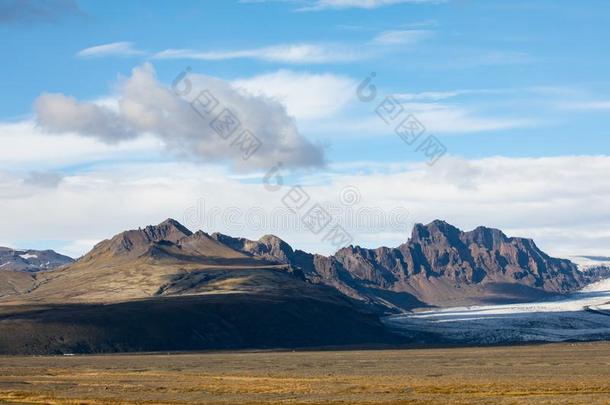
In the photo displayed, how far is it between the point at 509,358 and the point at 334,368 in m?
34.5

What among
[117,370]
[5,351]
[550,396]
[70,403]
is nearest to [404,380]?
[550,396]

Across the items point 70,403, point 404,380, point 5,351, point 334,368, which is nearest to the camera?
point 70,403

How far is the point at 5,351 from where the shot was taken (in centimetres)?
18938

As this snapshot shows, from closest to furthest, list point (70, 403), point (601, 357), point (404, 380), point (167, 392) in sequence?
point (70, 403) → point (167, 392) → point (404, 380) → point (601, 357)

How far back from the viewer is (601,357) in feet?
484

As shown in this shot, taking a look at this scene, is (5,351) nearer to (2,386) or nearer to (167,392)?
(2,386)

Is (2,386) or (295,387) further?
(2,386)

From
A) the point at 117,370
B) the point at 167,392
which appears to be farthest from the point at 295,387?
the point at 117,370

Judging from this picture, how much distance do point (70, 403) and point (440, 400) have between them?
97.7ft

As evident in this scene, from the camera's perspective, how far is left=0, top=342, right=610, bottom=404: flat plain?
83688 millimetres

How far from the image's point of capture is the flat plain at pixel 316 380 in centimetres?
8369

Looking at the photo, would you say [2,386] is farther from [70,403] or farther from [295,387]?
[295,387]

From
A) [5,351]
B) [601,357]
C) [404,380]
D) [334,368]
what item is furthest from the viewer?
[5,351]

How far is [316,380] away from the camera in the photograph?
105688 millimetres
